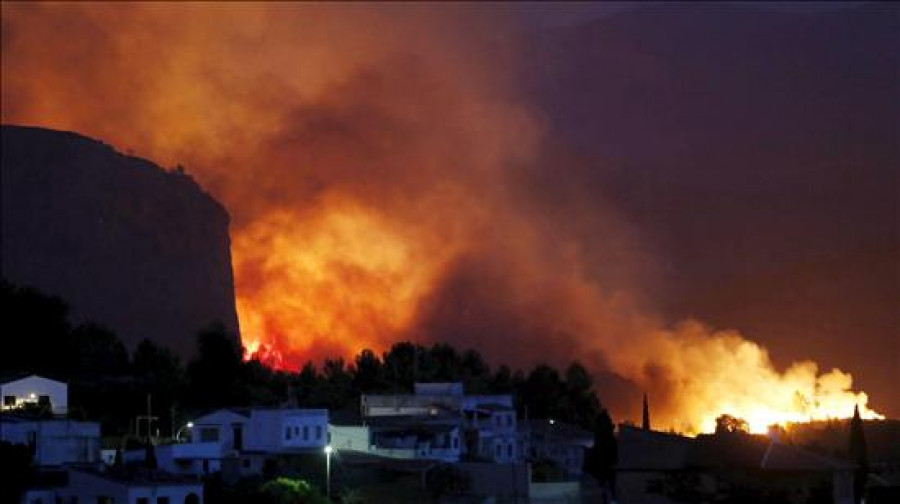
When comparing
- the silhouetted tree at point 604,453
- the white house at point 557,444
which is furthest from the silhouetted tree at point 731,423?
the white house at point 557,444

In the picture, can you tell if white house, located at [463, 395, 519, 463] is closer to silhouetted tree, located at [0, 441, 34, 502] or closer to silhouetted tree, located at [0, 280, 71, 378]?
silhouetted tree, located at [0, 280, 71, 378]

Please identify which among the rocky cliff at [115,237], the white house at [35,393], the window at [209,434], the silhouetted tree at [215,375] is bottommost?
the window at [209,434]

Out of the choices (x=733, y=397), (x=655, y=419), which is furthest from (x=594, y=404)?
(x=733, y=397)

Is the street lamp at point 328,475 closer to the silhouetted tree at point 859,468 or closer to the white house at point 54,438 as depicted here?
the white house at point 54,438

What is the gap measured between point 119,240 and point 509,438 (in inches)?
1995

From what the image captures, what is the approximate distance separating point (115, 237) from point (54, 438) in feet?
208

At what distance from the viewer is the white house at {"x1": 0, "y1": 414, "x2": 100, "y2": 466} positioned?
7588 cm

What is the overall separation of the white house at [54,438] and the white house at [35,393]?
24.7 feet

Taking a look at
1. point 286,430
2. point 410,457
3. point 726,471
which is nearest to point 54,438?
point 286,430

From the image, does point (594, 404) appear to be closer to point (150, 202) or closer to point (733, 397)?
point (733, 397)

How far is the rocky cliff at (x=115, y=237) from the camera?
135375 mm

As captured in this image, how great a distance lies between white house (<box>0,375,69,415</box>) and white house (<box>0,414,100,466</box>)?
752 centimetres

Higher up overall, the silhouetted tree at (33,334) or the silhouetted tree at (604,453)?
the silhouetted tree at (33,334)

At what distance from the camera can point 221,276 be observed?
138125mm
